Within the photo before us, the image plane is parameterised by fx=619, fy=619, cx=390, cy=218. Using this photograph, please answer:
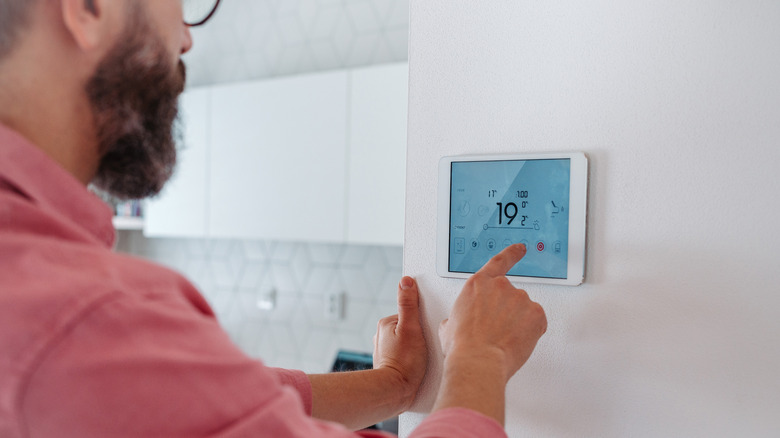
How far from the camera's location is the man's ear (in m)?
0.47

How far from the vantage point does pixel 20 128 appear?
0.48 meters

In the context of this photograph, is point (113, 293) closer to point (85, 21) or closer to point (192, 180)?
point (85, 21)

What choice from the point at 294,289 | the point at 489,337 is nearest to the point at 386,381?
the point at 489,337

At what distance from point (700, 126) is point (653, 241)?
0.12 metres

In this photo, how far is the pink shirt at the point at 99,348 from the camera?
37cm

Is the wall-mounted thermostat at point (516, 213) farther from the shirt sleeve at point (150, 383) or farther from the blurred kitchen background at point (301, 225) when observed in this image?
the blurred kitchen background at point (301, 225)

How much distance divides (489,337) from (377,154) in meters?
1.47

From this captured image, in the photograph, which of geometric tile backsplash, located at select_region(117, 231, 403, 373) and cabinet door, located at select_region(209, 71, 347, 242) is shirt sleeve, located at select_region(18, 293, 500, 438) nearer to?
cabinet door, located at select_region(209, 71, 347, 242)

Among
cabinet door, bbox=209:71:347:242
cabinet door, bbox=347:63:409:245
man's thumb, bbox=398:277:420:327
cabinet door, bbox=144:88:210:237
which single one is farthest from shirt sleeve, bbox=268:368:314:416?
cabinet door, bbox=144:88:210:237

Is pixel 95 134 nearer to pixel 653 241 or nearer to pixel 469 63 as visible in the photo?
pixel 469 63

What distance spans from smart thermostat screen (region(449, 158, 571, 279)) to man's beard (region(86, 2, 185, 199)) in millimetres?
315

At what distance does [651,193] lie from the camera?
606mm

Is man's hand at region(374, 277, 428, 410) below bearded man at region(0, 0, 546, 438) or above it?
below

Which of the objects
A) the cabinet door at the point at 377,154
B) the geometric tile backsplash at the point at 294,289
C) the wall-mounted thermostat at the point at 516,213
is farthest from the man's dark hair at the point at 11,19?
the geometric tile backsplash at the point at 294,289
